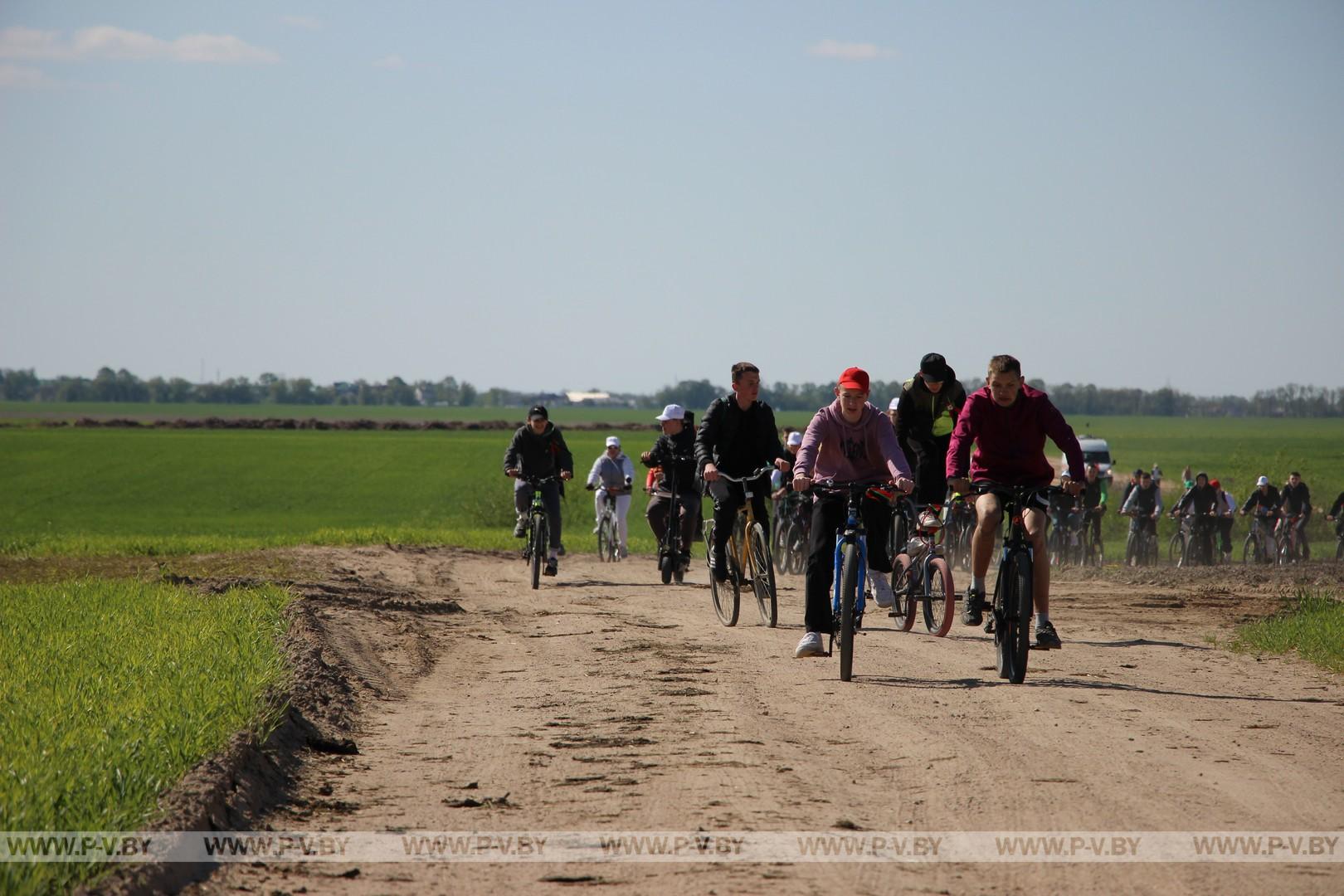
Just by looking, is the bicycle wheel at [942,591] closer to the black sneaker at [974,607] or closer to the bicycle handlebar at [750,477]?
the black sneaker at [974,607]

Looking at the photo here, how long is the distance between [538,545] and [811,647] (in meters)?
7.69

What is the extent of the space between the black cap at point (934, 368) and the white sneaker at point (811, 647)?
9.30 ft

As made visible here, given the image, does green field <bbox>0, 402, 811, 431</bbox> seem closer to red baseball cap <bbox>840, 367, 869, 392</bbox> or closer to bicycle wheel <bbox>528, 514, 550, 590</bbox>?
bicycle wheel <bbox>528, 514, 550, 590</bbox>

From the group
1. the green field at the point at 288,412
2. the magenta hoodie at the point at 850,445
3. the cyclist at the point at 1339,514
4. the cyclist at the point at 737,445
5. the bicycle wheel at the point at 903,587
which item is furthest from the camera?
the green field at the point at 288,412

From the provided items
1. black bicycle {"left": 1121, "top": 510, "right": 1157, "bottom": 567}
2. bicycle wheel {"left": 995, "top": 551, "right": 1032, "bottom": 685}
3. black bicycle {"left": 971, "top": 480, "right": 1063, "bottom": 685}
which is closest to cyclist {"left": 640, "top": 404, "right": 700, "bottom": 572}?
black bicycle {"left": 971, "top": 480, "right": 1063, "bottom": 685}

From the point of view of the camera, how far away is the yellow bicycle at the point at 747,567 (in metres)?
11.9

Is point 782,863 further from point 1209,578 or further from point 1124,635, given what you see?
point 1209,578

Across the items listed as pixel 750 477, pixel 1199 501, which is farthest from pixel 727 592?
pixel 1199 501

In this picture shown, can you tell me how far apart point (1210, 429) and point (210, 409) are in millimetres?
106412

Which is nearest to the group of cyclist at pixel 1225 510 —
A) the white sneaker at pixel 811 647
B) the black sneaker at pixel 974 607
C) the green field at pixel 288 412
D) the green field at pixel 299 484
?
the green field at pixel 299 484

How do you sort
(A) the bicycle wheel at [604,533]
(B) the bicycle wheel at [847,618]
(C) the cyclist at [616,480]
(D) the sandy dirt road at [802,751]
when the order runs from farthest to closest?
1. (A) the bicycle wheel at [604,533]
2. (C) the cyclist at [616,480]
3. (B) the bicycle wheel at [847,618]
4. (D) the sandy dirt road at [802,751]

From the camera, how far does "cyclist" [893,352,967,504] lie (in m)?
11.8

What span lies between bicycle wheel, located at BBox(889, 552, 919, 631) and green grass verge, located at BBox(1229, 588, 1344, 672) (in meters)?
2.51

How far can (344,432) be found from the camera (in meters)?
97.4
